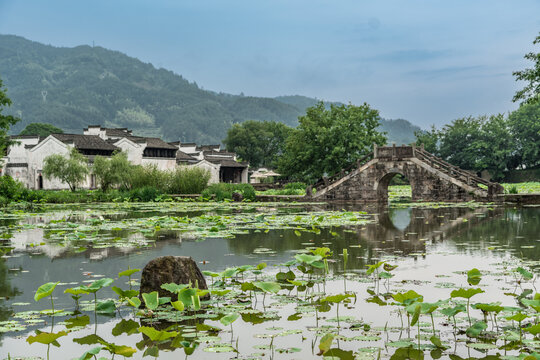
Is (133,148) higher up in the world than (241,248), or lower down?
higher up

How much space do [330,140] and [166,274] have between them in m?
34.5

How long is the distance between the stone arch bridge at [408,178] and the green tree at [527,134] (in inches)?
1128

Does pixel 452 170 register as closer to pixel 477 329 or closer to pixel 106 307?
pixel 477 329

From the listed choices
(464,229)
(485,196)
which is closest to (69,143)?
(485,196)

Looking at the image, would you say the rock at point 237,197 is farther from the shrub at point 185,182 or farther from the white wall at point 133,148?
the white wall at point 133,148

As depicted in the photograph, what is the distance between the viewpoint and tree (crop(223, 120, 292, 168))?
88.4 metres

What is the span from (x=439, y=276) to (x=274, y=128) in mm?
82164

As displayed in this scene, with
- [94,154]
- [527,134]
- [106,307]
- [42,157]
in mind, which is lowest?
[106,307]

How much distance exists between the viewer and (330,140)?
40031 mm

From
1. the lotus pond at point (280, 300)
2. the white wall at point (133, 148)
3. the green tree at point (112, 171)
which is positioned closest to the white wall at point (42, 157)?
the white wall at point (133, 148)

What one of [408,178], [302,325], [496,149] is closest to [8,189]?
[408,178]

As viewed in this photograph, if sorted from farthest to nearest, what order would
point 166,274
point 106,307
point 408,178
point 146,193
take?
point 146,193, point 408,178, point 166,274, point 106,307

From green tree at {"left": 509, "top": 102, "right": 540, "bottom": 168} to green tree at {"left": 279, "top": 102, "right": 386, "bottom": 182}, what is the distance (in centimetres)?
2446

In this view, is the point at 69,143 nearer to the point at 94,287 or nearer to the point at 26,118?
the point at 94,287
